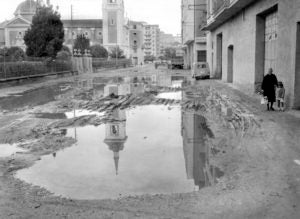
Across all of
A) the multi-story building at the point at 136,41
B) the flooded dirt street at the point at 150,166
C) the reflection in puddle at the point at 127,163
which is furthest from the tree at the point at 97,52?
the reflection in puddle at the point at 127,163

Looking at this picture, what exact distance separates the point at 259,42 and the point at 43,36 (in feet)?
92.8

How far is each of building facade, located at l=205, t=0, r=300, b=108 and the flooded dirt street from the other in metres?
2.43

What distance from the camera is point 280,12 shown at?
1759 cm

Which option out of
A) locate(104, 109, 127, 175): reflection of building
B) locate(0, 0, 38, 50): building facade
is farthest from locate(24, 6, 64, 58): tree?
locate(0, 0, 38, 50): building facade

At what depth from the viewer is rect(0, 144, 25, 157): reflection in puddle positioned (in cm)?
980

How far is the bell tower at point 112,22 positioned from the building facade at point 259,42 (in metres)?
96.0

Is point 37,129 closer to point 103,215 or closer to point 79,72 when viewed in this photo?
point 103,215

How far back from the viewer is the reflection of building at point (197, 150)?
7.89m

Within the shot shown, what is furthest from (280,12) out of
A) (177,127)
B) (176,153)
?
(176,153)

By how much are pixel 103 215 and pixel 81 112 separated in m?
11.5

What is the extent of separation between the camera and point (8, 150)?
10.2m

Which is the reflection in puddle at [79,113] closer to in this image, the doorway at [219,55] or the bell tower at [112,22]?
the doorway at [219,55]

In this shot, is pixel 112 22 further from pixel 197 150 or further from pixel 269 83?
pixel 197 150

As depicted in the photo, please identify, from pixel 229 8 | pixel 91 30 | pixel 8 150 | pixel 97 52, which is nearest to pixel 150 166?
pixel 8 150
